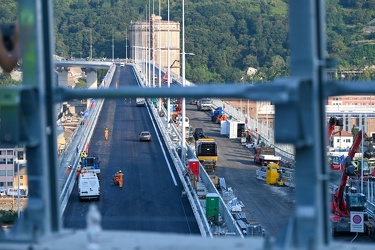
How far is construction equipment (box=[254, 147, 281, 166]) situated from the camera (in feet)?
131

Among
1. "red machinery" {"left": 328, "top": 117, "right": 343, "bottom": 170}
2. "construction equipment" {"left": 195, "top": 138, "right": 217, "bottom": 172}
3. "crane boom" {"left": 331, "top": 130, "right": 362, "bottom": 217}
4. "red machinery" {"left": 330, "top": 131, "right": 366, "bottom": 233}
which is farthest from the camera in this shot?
"construction equipment" {"left": 195, "top": 138, "right": 217, "bottom": 172}

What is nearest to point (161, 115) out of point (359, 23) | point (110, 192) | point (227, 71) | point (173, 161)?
point (173, 161)

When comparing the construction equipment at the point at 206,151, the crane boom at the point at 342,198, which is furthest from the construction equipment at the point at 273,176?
the crane boom at the point at 342,198

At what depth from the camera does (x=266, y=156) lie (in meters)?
40.3

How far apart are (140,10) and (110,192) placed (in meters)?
148

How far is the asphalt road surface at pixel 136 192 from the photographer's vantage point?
21.4 m

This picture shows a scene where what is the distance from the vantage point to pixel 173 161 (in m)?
33.9

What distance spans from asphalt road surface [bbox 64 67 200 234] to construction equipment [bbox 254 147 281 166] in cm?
452

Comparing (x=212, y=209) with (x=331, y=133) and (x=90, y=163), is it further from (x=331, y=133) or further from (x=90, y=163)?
(x=331, y=133)

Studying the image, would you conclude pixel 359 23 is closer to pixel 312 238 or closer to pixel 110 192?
pixel 110 192

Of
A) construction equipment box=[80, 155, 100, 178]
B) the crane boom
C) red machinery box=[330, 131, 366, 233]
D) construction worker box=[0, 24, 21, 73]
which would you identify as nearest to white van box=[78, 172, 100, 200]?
construction equipment box=[80, 155, 100, 178]

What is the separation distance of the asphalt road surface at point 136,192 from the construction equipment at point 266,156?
452 centimetres

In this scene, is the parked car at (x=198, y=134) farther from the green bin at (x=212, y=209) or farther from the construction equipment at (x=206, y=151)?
the green bin at (x=212, y=209)

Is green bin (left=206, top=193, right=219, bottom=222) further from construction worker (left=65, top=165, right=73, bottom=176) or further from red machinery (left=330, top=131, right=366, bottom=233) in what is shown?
construction worker (left=65, top=165, right=73, bottom=176)
